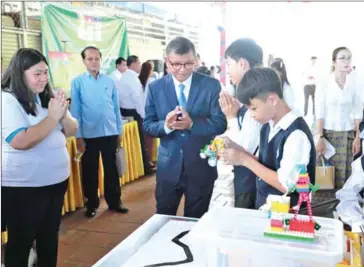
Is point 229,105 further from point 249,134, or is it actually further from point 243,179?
point 243,179

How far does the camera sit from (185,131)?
5.74 feet

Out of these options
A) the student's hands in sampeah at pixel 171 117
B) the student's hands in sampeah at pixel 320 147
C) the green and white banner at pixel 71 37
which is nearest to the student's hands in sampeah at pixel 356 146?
the student's hands in sampeah at pixel 320 147

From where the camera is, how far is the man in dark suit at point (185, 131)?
174 centimetres

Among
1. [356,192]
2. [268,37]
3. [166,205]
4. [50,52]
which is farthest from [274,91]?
[268,37]

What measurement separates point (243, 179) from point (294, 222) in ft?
2.66

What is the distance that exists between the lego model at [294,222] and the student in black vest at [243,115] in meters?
0.76

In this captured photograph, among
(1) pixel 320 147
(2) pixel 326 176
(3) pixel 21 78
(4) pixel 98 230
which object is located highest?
(3) pixel 21 78

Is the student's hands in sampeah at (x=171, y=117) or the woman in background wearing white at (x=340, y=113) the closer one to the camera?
the student's hands in sampeah at (x=171, y=117)

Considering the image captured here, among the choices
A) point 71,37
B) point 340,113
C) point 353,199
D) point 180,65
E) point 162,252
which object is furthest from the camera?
point 71,37

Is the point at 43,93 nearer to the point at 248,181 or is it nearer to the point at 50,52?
the point at 248,181

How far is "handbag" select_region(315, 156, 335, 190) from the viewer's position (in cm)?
306

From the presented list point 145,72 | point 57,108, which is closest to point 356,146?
point 57,108

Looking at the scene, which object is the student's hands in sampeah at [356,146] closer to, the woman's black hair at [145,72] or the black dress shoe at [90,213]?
the black dress shoe at [90,213]

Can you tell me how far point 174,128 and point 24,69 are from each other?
0.67 meters
